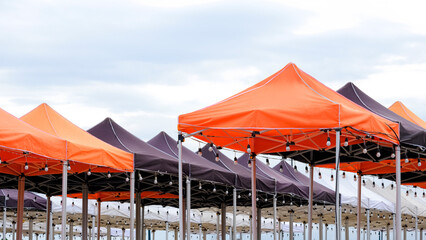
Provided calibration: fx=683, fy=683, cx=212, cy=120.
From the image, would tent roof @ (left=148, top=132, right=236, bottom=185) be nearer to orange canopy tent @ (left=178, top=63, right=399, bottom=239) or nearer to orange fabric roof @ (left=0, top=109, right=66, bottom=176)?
orange canopy tent @ (left=178, top=63, right=399, bottom=239)

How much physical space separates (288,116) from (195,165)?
612 cm

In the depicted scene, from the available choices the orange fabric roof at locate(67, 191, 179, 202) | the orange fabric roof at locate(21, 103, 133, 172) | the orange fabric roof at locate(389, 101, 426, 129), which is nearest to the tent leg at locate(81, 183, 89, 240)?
the orange fabric roof at locate(21, 103, 133, 172)

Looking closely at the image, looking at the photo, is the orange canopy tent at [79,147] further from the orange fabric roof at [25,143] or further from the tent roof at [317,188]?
the tent roof at [317,188]

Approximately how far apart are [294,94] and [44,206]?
15.5 m

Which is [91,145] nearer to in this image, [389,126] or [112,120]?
[112,120]

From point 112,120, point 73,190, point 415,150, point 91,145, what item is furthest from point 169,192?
point 415,150

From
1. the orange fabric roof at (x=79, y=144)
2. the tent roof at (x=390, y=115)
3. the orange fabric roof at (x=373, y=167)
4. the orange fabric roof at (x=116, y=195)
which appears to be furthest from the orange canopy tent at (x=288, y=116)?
the orange fabric roof at (x=116, y=195)

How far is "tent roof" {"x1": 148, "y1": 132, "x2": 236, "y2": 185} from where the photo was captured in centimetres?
1744

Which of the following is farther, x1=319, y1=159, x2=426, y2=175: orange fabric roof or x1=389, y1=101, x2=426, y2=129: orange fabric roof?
x1=389, y1=101, x2=426, y2=129: orange fabric roof

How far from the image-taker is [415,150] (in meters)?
14.3

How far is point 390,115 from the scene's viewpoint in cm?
1442

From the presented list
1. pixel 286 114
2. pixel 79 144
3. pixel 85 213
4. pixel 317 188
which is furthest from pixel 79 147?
pixel 317 188

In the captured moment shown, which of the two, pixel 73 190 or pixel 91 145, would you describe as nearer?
pixel 91 145

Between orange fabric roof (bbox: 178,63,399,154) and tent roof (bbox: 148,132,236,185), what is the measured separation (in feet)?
12.0
